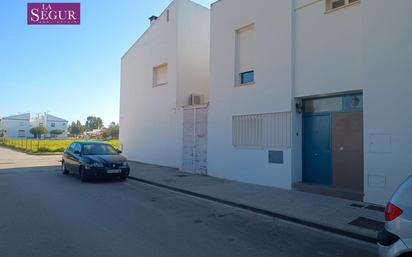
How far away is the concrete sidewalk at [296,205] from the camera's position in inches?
233

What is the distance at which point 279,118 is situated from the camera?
404 inches

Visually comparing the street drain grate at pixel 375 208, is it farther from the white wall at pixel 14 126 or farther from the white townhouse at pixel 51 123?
the white wall at pixel 14 126

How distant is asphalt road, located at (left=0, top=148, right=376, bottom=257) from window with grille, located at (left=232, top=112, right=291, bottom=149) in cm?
345

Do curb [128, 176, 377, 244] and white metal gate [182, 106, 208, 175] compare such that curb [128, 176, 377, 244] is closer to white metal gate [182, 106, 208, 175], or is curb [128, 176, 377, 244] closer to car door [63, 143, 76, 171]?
white metal gate [182, 106, 208, 175]

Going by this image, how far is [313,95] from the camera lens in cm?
939

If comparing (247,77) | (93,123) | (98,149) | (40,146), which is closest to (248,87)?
(247,77)

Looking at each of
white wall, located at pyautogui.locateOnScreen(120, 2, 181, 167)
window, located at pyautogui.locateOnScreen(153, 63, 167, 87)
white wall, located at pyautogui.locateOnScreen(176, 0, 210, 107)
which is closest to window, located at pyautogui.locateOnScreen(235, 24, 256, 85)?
white wall, located at pyautogui.locateOnScreen(176, 0, 210, 107)

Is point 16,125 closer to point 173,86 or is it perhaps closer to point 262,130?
point 173,86

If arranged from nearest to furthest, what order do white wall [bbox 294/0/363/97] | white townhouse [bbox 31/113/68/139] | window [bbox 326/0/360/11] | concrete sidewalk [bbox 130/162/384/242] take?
concrete sidewalk [bbox 130/162/384/242]
white wall [bbox 294/0/363/97]
window [bbox 326/0/360/11]
white townhouse [bbox 31/113/68/139]

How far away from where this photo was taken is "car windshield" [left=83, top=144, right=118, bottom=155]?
40.9 ft

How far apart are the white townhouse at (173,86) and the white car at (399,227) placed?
1044cm

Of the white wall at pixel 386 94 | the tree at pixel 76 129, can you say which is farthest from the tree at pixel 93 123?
the white wall at pixel 386 94

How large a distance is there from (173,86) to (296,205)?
10429 millimetres

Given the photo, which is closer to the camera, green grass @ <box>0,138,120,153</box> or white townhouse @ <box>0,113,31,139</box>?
green grass @ <box>0,138,120,153</box>
